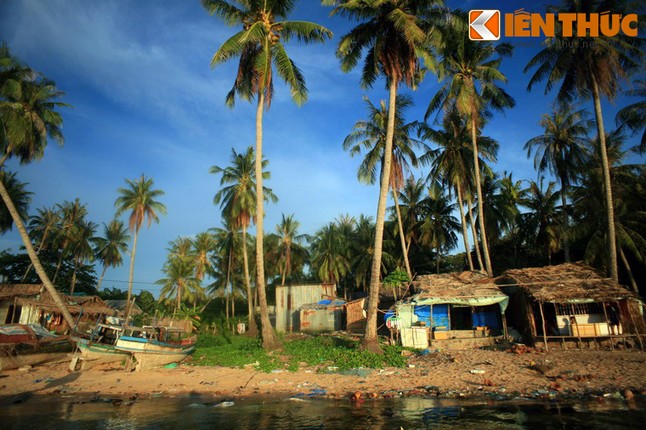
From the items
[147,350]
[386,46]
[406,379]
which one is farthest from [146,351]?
[386,46]

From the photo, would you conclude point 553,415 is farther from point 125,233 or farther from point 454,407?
point 125,233

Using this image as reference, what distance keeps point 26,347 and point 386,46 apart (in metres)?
21.4

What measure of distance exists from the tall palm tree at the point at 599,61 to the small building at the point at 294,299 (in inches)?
815

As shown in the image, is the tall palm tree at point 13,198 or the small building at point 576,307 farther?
the tall palm tree at point 13,198

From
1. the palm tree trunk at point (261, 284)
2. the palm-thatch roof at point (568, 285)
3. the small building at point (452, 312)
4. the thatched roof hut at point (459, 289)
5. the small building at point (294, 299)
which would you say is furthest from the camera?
the small building at point (294, 299)

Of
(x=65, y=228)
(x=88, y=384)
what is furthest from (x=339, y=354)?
(x=65, y=228)

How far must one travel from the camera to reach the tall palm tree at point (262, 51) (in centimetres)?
1678

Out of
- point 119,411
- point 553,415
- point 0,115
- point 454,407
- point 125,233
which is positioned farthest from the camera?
point 125,233

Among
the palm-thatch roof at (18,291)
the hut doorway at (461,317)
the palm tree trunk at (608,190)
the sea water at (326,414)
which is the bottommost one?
the sea water at (326,414)

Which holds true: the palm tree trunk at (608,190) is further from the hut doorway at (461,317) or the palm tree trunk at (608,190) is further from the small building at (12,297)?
the small building at (12,297)

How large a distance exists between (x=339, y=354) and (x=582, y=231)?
2033 cm

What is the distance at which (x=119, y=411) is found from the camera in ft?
33.7

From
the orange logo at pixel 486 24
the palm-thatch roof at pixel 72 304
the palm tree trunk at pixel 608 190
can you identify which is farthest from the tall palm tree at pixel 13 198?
the palm tree trunk at pixel 608 190

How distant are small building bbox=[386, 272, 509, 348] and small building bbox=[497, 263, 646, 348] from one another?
4.09 feet
